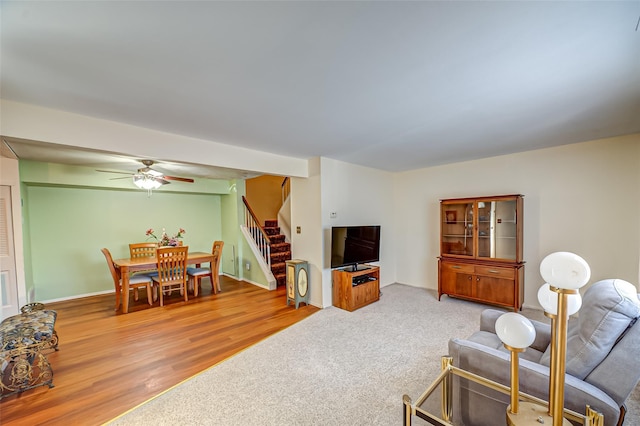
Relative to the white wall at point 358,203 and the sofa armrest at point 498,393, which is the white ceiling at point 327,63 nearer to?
the white wall at point 358,203

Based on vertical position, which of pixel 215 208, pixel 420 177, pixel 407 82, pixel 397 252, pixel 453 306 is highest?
pixel 407 82

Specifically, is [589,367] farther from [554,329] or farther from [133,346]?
[133,346]

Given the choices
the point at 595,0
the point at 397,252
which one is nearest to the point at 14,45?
the point at 595,0

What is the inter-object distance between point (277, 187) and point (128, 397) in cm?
581

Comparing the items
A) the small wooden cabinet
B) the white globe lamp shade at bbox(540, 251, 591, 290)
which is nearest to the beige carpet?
the small wooden cabinet

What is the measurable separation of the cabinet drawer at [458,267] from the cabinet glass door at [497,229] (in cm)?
27

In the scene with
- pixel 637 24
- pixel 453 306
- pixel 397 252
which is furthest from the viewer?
pixel 397 252

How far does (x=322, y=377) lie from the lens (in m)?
2.28

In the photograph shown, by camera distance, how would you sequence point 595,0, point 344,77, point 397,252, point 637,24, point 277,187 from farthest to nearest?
1. point 277,187
2. point 397,252
3. point 344,77
4. point 637,24
5. point 595,0

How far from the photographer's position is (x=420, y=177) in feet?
16.5

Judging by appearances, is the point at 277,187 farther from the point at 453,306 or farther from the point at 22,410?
the point at 22,410

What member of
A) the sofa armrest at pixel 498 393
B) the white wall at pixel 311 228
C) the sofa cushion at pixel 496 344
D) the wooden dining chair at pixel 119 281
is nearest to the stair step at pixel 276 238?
the white wall at pixel 311 228

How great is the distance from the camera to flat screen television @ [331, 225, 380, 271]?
3961mm

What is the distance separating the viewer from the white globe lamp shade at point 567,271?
0.98 m
